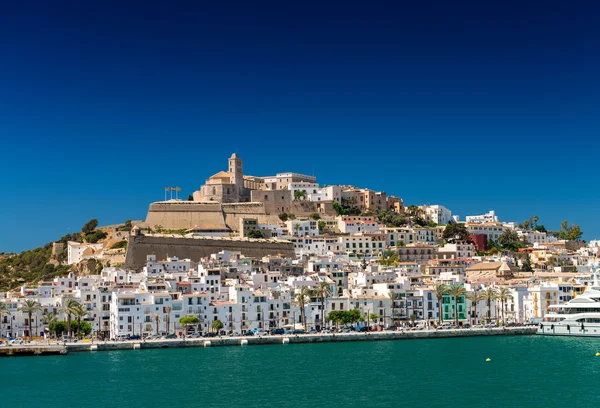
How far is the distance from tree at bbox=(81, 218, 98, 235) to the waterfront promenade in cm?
4246

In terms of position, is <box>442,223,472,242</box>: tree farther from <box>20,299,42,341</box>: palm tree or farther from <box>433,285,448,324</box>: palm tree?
<box>20,299,42,341</box>: palm tree

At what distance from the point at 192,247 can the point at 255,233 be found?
1061 centimetres

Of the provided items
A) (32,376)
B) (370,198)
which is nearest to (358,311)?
(32,376)

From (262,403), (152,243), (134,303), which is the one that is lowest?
(262,403)

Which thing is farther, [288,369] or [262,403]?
[288,369]

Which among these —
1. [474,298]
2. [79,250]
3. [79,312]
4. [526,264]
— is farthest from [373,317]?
[79,250]

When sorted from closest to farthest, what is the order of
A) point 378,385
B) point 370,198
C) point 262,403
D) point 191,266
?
point 262,403 < point 378,385 < point 191,266 < point 370,198

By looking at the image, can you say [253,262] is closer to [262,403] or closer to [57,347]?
[57,347]

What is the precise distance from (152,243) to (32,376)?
38.9 meters

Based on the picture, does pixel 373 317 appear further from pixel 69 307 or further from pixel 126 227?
pixel 126 227

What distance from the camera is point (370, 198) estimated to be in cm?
11156

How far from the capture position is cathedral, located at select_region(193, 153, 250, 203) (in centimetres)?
10381

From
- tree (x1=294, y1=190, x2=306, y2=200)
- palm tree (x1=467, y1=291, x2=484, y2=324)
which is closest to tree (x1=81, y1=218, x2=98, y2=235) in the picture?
tree (x1=294, y1=190, x2=306, y2=200)

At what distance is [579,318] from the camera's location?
197 feet
